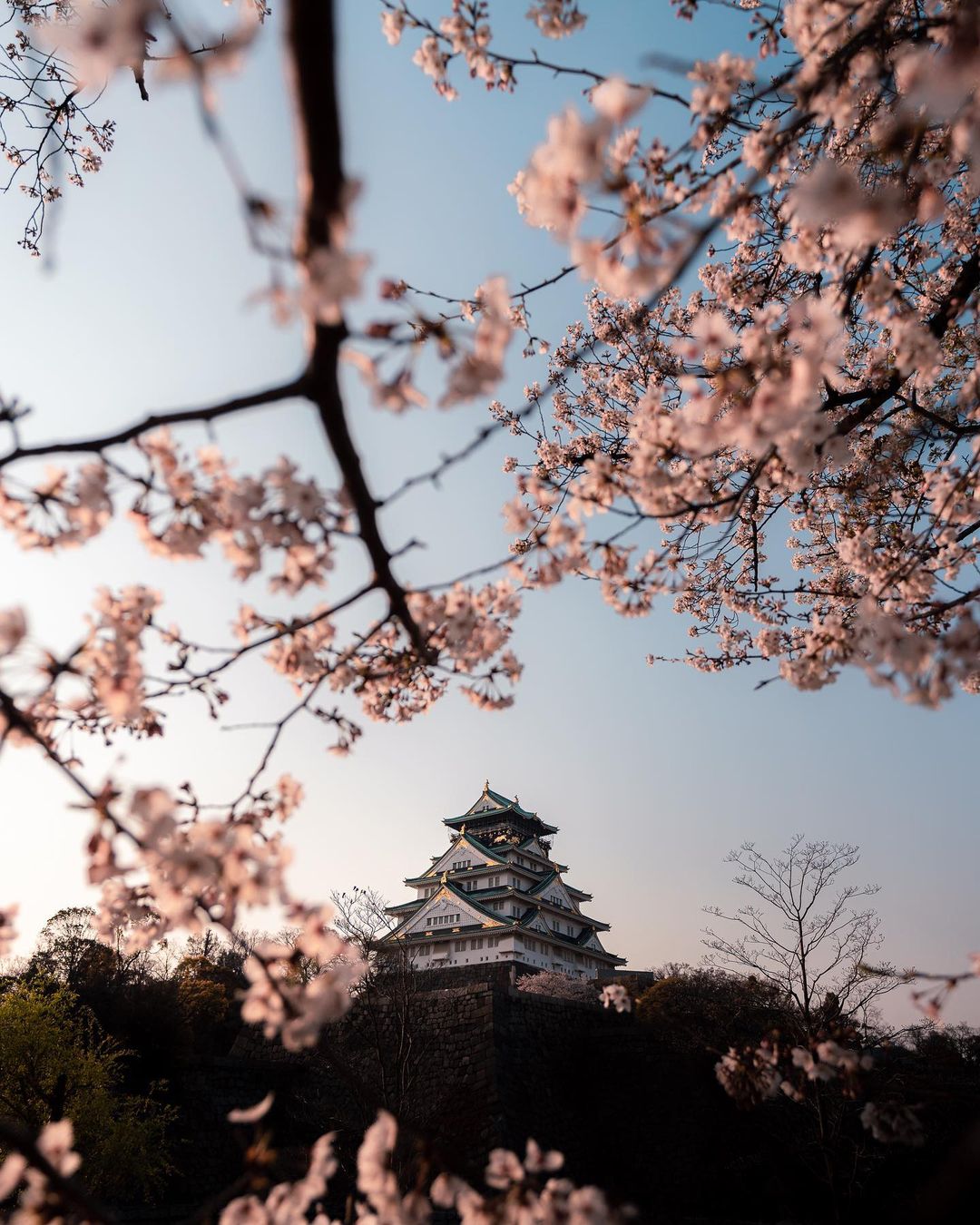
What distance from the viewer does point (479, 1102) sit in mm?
10922

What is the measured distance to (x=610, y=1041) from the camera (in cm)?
1313

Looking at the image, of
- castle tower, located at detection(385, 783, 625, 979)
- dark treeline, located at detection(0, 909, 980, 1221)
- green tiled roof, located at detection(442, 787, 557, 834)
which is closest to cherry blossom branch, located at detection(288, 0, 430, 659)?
dark treeline, located at detection(0, 909, 980, 1221)

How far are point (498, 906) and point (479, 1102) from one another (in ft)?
61.1

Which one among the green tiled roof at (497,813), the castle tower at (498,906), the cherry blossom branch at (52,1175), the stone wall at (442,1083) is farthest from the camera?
the green tiled roof at (497,813)

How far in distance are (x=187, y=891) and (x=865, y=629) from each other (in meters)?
2.23

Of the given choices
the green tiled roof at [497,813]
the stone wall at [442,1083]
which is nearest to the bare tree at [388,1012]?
the stone wall at [442,1083]

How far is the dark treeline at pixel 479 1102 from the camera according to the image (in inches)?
353

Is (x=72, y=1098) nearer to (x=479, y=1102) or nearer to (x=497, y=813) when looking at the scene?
(x=479, y=1102)

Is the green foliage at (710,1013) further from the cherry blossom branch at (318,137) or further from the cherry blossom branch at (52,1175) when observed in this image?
the cherry blossom branch at (318,137)

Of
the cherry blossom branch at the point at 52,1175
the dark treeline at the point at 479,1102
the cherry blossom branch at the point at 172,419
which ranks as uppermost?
the cherry blossom branch at the point at 172,419

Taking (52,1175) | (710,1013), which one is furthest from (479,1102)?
(52,1175)

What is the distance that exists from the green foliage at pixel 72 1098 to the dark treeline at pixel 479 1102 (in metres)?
0.02

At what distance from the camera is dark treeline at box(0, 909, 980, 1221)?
8.96 m

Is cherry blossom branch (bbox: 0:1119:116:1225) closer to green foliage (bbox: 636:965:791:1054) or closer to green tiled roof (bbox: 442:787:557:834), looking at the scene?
green foliage (bbox: 636:965:791:1054)
